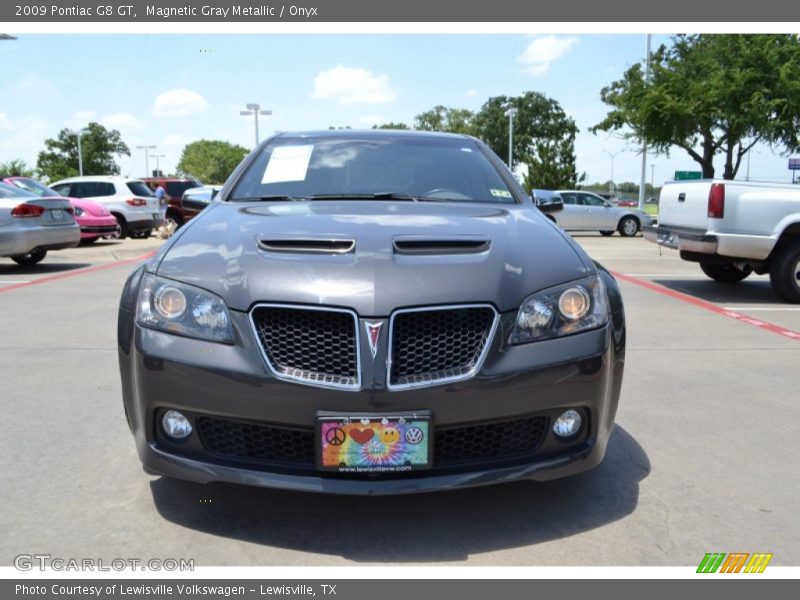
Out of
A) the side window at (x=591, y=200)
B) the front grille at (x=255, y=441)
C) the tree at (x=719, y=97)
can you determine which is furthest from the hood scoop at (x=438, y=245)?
the tree at (x=719, y=97)

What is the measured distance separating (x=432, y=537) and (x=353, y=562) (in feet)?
1.07

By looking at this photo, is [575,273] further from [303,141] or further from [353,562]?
[303,141]

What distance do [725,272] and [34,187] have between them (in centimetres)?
1220

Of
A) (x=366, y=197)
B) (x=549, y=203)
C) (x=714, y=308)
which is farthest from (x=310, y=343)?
(x=714, y=308)

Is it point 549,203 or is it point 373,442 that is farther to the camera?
point 549,203

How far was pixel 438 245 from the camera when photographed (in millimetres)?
2818

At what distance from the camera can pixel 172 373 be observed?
2.54 m

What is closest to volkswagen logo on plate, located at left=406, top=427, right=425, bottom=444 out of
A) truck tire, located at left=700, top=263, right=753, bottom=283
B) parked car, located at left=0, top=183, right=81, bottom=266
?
truck tire, located at left=700, top=263, right=753, bottom=283

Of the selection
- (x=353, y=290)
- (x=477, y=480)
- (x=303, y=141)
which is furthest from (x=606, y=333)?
(x=303, y=141)

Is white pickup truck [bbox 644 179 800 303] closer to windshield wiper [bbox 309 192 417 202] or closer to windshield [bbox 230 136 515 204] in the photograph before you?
windshield [bbox 230 136 515 204]

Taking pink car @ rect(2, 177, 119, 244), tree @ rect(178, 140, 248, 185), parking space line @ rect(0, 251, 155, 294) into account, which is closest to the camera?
parking space line @ rect(0, 251, 155, 294)

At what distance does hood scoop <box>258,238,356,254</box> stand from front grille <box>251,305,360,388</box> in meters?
0.31

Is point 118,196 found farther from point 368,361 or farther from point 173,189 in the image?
point 368,361

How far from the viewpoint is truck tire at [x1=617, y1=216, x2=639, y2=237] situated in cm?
2316
